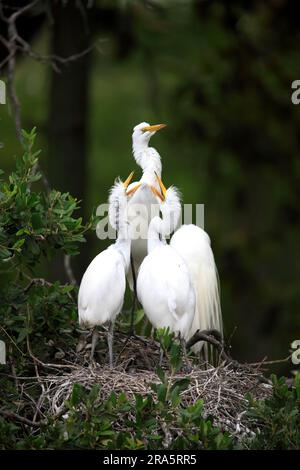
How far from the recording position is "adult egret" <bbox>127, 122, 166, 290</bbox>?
451 centimetres

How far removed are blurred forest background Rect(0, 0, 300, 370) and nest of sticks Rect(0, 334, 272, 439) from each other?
3062 mm

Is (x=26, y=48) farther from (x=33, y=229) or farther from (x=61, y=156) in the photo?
(x=61, y=156)

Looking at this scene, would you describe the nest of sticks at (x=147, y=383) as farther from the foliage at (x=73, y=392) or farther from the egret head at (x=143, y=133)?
the egret head at (x=143, y=133)

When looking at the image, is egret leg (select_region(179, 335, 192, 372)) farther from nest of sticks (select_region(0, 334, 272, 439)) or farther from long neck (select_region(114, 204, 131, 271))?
long neck (select_region(114, 204, 131, 271))

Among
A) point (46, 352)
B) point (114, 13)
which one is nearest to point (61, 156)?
point (114, 13)

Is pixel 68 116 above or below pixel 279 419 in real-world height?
above

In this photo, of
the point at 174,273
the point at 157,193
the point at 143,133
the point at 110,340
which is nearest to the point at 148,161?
the point at 143,133

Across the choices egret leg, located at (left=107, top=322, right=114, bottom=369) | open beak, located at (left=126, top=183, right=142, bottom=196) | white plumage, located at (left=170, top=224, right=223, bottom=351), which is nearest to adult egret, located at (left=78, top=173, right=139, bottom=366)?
egret leg, located at (left=107, top=322, right=114, bottom=369)

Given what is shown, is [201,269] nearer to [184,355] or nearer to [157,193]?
[157,193]

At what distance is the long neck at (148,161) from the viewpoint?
14.7 ft

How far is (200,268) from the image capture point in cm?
458

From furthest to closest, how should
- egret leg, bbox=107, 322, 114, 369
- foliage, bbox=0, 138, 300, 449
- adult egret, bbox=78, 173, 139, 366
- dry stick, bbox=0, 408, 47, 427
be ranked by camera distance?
Answer: 1. egret leg, bbox=107, 322, 114, 369
2. adult egret, bbox=78, 173, 139, 366
3. dry stick, bbox=0, 408, 47, 427
4. foliage, bbox=0, 138, 300, 449

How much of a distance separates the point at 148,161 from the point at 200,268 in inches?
21.2
